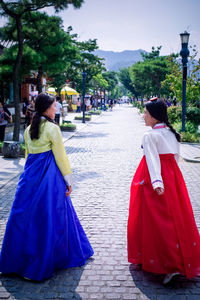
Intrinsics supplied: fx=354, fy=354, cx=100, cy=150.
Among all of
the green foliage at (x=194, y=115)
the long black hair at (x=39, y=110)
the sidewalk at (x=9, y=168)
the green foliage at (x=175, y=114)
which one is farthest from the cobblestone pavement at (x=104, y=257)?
the green foliage at (x=175, y=114)

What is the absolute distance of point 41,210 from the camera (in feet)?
11.3

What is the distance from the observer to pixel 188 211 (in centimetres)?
342

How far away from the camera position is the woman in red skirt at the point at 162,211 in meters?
3.31

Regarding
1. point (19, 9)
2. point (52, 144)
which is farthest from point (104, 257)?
point (19, 9)

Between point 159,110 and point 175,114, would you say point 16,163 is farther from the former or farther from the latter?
point 175,114

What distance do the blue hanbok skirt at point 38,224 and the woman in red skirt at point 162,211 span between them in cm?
73

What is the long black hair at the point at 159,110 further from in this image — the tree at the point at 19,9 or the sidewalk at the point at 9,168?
the tree at the point at 19,9

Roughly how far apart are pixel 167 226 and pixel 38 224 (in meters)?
1.24

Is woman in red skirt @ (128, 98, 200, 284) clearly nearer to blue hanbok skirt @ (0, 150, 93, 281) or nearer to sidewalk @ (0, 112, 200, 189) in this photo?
blue hanbok skirt @ (0, 150, 93, 281)

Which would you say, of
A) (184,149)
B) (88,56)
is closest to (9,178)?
Result: (184,149)

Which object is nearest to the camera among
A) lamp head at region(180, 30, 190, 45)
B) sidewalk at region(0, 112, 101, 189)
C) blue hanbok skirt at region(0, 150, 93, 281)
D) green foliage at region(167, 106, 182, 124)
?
blue hanbok skirt at region(0, 150, 93, 281)

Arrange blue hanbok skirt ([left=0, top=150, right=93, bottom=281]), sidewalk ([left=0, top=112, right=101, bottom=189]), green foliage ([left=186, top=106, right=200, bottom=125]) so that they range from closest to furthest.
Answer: blue hanbok skirt ([left=0, top=150, right=93, bottom=281]), sidewalk ([left=0, top=112, right=101, bottom=189]), green foliage ([left=186, top=106, right=200, bottom=125])

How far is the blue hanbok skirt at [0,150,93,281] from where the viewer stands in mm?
3400

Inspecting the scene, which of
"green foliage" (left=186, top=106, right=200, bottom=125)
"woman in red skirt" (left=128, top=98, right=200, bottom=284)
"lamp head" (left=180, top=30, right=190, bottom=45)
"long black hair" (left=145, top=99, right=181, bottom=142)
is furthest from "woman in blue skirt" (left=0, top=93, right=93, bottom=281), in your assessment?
"green foliage" (left=186, top=106, right=200, bottom=125)
